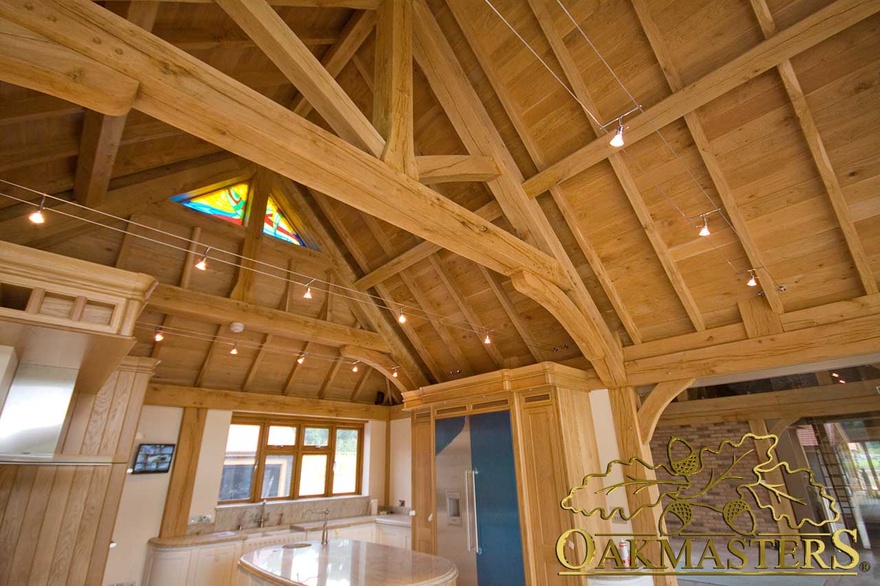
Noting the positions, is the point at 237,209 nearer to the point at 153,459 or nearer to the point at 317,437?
the point at 153,459

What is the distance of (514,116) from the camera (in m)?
4.17

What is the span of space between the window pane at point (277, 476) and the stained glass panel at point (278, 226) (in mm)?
3515

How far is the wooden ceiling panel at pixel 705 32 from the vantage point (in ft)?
10.6

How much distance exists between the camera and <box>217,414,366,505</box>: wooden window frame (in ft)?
22.3

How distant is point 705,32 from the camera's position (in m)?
3.35

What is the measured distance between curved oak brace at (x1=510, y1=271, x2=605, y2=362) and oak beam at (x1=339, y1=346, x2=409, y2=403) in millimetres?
3072

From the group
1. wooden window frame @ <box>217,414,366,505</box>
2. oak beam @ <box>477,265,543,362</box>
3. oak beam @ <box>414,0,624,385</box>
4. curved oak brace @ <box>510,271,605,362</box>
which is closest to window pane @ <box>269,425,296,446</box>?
wooden window frame @ <box>217,414,366,505</box>

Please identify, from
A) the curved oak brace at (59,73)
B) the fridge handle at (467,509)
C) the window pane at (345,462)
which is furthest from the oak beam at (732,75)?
the window pane at (345,462)

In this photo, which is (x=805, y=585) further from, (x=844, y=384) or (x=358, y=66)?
(x=358, y=66)

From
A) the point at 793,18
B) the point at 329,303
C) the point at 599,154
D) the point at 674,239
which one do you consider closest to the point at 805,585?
the point at 674,239

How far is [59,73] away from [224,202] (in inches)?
172

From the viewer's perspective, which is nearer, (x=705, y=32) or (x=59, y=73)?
(x=59, y=73)

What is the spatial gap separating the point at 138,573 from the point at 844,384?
1090 centimetres

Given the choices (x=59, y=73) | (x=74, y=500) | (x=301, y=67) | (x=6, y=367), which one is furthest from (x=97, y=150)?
(x=74, y=500)
